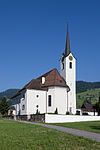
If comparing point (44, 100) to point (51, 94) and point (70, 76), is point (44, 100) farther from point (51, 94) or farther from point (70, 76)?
point (70, 76)

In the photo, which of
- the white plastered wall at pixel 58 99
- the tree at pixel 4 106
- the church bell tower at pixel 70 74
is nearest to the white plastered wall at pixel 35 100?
the white plastered wall at pixel 58 99

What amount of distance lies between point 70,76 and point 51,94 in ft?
25.6

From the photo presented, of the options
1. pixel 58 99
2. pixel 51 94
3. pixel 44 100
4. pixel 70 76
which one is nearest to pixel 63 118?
pixel 58 99

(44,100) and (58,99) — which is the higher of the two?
(58,99)

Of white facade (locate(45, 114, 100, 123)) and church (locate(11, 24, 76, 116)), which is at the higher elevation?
church (locate(11, 24, 76, 116))

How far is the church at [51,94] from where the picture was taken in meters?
50.7

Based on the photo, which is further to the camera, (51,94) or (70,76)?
(70,76)

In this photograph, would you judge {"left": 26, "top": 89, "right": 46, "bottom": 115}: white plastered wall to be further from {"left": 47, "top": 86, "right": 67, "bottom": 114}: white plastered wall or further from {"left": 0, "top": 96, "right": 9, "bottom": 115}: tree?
{"left": 0, "top": 96, "right": 9, "bottom": 115}: tree

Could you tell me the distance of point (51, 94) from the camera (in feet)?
168

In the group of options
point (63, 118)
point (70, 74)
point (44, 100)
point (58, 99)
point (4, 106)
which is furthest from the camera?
point (4, 106)

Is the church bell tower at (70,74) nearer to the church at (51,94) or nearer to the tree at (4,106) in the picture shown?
the church at (51,94)

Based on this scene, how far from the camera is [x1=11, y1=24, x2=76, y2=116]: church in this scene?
5069 centimetres

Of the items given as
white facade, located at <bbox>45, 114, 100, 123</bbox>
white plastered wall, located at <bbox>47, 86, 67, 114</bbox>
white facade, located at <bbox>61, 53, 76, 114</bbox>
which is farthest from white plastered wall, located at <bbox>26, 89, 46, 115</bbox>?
white facade, located at <bbox>45, 114, 100, 123</bbox>

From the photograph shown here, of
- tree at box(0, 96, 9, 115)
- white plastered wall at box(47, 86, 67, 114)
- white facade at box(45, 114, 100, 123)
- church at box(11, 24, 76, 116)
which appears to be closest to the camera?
white facade at box(45, 114, 100, 123)
